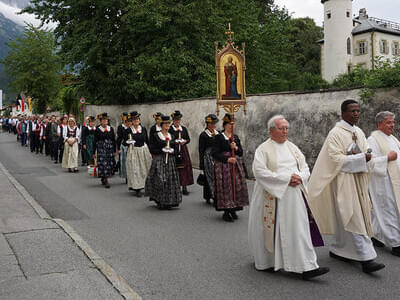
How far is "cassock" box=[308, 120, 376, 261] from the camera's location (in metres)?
5.24

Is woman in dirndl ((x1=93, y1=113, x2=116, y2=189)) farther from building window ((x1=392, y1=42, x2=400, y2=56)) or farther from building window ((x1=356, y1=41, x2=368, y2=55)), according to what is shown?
building window ((x1=392, y1=42, x2=400, y2=56))

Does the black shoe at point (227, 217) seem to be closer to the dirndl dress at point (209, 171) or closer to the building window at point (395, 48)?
the dirndl dress at point (209, 171)

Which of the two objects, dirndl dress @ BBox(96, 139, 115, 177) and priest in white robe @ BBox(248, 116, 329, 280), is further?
dirndl dress @ BBox(96, 139, 115, 177)

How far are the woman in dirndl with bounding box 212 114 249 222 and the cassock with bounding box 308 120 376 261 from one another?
95.0 inches

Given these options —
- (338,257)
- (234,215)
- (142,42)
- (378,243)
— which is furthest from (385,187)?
(142,42)

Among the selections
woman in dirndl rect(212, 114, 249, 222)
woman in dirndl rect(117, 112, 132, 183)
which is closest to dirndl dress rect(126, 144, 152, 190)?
woman in dirndl rect(117, 112, 132, 183)

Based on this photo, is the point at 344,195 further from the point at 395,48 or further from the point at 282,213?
the point at 395,48

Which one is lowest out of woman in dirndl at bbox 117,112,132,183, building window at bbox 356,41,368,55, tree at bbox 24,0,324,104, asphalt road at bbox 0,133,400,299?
asphalt road at bbox 0,133,400,299

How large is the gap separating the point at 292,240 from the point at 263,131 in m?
8.30

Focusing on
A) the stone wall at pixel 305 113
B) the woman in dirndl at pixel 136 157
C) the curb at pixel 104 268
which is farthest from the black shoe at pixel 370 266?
the woman in dirndl at pixel 136 157

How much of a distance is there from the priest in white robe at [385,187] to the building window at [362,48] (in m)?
54.9

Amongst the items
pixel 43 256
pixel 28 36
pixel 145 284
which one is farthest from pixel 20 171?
pixel 28 36

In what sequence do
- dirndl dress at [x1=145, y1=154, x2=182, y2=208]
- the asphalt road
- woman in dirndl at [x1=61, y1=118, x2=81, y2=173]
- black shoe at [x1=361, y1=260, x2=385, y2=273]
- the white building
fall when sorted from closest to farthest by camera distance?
1. the asphalt road
2. black shoe at [x1=361, y1=260, x2=385, y2=273]
3. dirndl dress at [x1=145, y1=154, x2=182, y2=208]
4. woman in dirndl at [x1=61, y1=118, x2=81, y2=173]
5. the white building

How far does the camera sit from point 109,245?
253 inches
